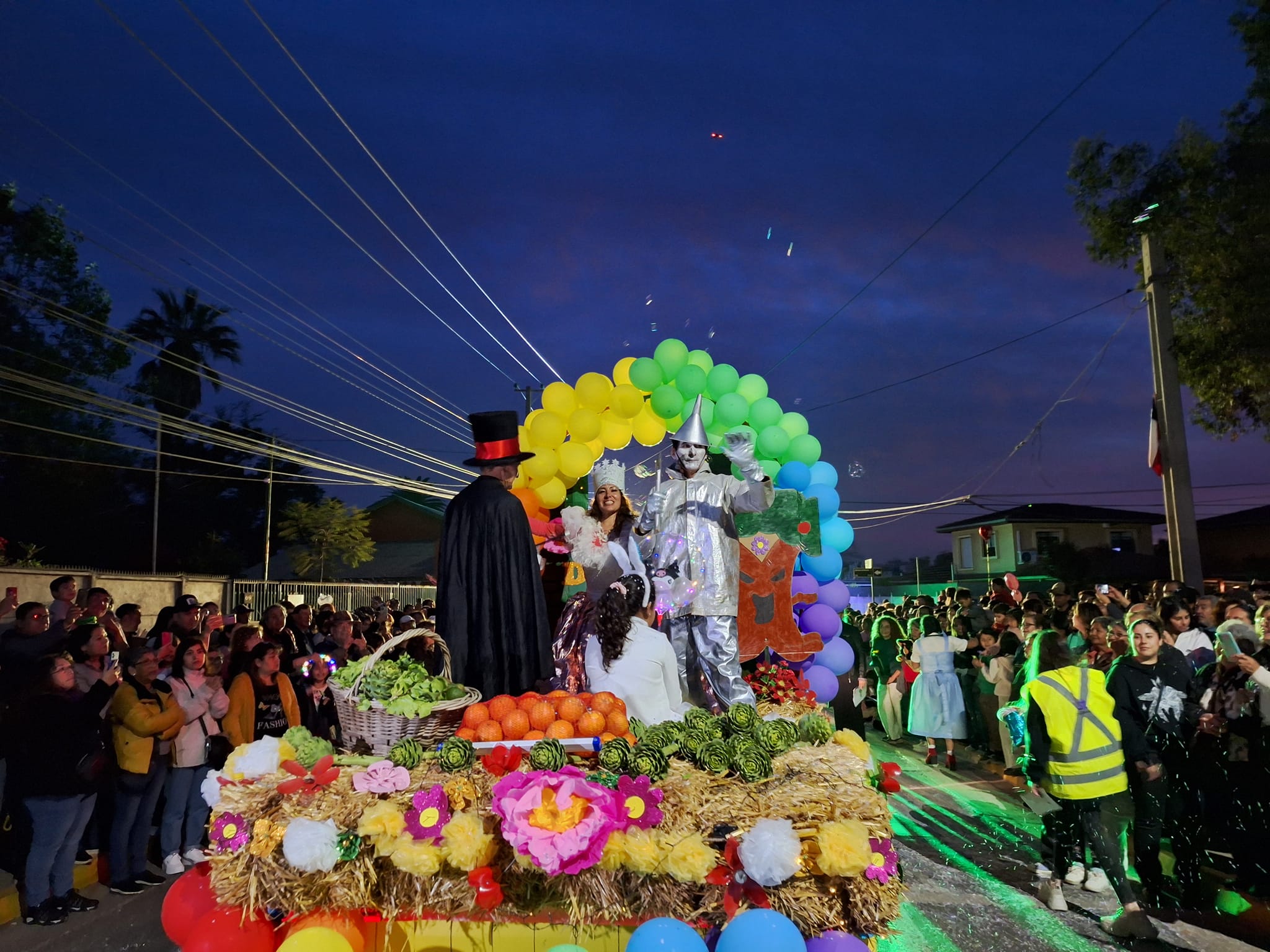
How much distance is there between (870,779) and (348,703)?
2.21 meters

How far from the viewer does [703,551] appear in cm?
578

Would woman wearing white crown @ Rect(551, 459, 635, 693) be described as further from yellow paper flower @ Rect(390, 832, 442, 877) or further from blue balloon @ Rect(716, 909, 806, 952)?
blue balloon @ Rect(716, 909, 806, 952)

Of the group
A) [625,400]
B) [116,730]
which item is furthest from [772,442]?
→ [116,730]

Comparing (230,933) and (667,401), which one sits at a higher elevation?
(667,401)

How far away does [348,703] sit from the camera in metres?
3.64

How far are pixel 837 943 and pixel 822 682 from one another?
16.2 ft

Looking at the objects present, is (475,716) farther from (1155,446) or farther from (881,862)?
(1155,446)

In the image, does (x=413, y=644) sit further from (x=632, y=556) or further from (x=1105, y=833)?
(x=1105, y=833)

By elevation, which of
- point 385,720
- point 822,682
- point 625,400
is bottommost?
point 822,682

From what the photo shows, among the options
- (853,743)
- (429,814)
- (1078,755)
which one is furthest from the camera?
(1078,755)

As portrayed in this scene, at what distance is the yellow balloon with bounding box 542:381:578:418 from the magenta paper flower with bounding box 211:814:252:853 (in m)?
4.99

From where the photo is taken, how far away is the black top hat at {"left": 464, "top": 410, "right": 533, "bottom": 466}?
4906 mm

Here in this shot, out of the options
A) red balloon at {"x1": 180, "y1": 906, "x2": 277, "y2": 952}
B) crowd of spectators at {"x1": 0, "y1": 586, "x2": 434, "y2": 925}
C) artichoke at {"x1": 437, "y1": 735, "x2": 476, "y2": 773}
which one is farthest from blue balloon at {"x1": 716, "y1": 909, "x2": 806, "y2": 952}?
crowd of spectators at {"x1": 0, "y1": 586, "x2": 434, "y2": 925}

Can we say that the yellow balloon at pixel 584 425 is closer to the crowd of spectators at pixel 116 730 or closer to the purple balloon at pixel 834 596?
the purple balloon at pixel 834 596
